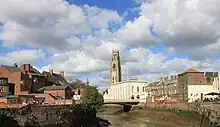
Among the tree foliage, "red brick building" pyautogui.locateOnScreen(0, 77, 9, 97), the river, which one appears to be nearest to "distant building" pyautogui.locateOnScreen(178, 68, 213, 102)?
the river

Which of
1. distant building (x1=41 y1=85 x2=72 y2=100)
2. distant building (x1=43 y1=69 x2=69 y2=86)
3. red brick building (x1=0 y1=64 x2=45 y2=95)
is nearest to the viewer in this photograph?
red brick building (x1=0 y1=64 x2=45 y2=95)

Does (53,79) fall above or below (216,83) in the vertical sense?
above

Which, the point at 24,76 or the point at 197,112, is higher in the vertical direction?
the point at 24,76

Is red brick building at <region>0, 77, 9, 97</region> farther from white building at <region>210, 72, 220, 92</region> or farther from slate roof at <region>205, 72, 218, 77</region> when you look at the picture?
slate roof at <region>205, 72, 218, 77</region>

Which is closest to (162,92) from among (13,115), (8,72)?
(8,72)

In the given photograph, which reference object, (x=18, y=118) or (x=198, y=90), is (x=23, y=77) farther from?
(x=198, y=90)

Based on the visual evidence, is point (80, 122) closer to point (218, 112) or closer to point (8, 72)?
point (218, 112)

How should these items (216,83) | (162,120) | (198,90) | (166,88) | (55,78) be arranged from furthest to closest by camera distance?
(166,88) → (55,78) → (216,83) → (198,90) → (162,120)

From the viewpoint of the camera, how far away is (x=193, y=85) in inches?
4350

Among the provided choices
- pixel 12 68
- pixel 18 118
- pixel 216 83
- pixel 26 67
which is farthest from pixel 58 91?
pixel 18 118

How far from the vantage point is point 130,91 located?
174 metres

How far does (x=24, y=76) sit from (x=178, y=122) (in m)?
45.3

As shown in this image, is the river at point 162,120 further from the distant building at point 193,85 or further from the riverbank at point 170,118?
the distant building at point 193,85

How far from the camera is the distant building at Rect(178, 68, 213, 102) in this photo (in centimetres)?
11019
